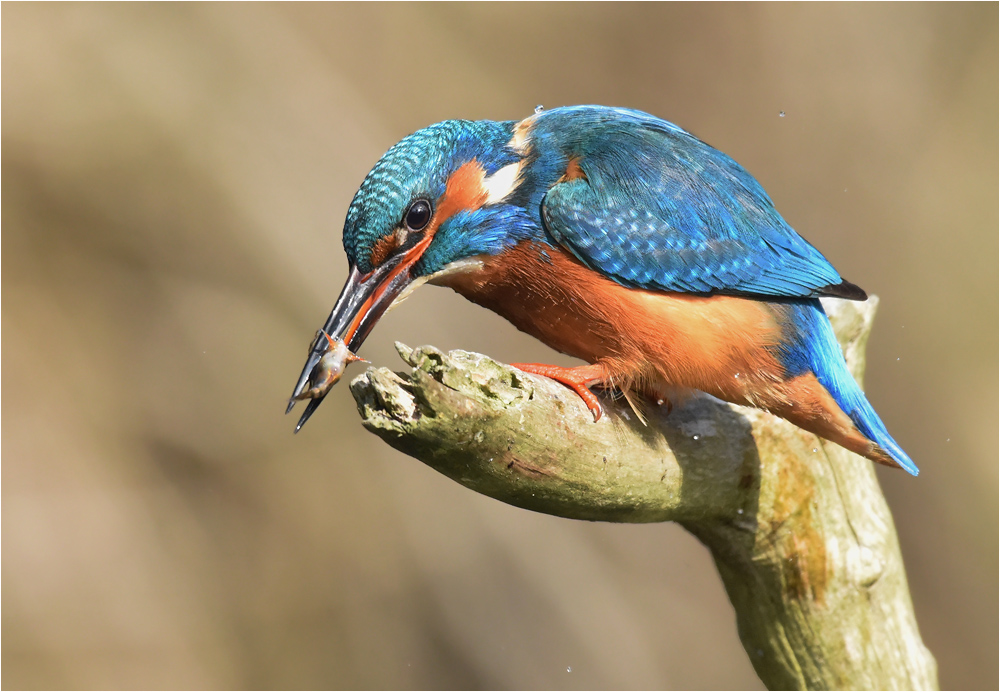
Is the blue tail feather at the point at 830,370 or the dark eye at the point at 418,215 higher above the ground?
the dark eye at the point at 418,215

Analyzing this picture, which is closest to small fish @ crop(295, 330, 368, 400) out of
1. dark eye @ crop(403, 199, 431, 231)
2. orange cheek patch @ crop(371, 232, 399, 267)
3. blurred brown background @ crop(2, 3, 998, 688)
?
orange cheek patch @ crop(371, 232, 399, 267)

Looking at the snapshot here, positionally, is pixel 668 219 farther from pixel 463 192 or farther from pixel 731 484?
pixel 731 484

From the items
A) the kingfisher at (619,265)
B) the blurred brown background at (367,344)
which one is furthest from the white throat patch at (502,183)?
the blurred brown background at (367,344)

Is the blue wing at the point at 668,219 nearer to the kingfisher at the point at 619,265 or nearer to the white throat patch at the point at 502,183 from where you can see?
the kingfisher at the point at 619,265

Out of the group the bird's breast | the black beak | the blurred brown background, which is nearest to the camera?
the black beak

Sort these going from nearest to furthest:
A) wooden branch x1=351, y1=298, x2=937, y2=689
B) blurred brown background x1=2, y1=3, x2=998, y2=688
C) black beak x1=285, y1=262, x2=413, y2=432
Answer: wooden branch x1=351, y1=298, x2=937, y2=689 → black beak x1=285, y1=262, x2=413, y2=432 → blurred brown background x1=2, y1=3, x2=998, y2=688

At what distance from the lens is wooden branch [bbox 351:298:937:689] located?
178cm

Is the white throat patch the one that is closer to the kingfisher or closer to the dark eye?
the kingfisher

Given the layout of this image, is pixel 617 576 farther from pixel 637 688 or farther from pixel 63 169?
pixel 63 169

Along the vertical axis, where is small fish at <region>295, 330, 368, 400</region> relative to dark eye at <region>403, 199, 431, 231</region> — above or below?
below

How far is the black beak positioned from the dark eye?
0.09 meters

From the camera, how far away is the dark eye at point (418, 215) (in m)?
2.21

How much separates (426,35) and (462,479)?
3809 mm

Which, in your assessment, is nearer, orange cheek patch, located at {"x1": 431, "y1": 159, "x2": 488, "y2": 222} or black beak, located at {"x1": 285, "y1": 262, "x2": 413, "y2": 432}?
black beak, located at {"x1": 285, "y1": 262, "x2": 413, "y2": 432}
